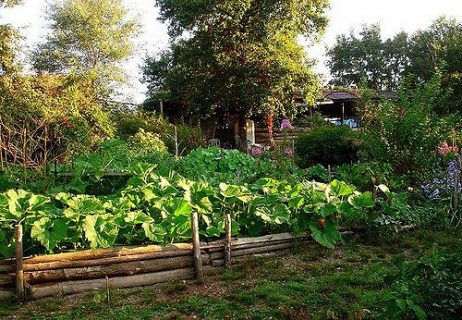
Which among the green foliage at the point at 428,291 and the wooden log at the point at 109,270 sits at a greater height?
the green foliage at the point at 428,291

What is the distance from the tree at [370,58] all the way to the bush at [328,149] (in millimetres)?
27540

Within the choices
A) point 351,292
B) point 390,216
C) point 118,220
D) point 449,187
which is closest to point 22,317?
point 118,220

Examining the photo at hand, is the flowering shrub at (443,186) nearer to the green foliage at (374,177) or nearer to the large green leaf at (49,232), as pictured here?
the green foliage at (374,177)

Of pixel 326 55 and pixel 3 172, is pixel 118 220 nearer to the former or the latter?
pixel 3 172

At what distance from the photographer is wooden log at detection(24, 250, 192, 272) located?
409cm

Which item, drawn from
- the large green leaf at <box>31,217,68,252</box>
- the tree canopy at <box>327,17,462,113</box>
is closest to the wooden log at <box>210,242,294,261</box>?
the large green leaf at <box>31,217,68,252</box>

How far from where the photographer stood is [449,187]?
7203 mm

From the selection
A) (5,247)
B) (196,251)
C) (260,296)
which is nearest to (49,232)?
(5,247)

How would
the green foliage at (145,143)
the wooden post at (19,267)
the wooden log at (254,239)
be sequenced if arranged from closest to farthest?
the wooden post at (19,267)
the wooden log at (254,239)
the green foliage at (145,143)

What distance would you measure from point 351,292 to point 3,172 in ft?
16.8

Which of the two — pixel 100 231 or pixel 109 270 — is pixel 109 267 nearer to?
pixel 109 270

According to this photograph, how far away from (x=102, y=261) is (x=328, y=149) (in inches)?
326

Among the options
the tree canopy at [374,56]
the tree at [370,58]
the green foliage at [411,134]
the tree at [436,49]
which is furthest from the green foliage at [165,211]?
the tree at [370,58]

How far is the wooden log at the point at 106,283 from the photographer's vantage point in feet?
13.3
